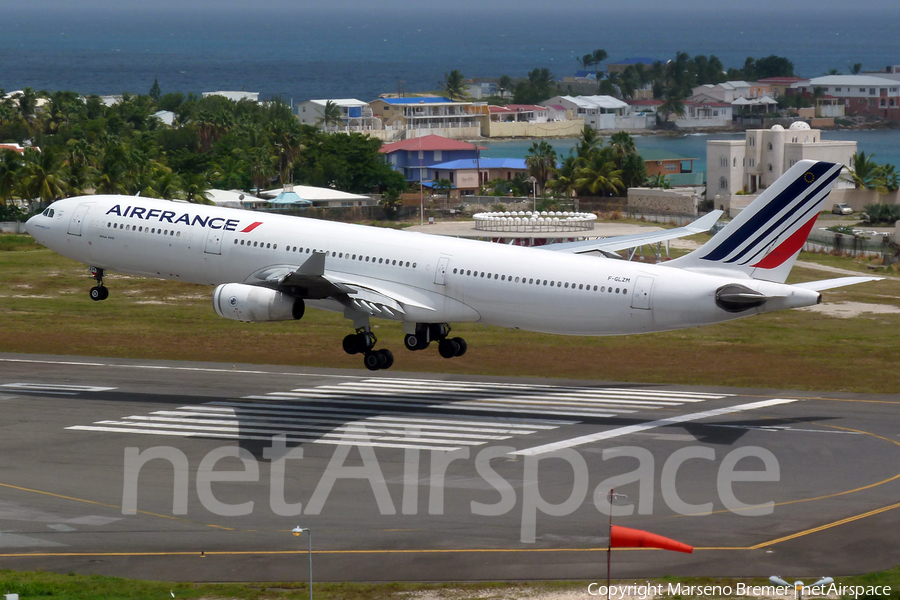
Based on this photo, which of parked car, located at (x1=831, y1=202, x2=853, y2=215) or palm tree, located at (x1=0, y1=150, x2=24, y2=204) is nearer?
palm tree, located at (x1=0, y1=150, x2=24, y2=204)

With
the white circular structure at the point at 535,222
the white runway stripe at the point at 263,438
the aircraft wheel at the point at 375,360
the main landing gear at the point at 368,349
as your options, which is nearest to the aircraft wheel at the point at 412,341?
the main landing gear at the point at 368,349

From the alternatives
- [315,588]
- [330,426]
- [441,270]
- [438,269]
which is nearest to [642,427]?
[441,270]

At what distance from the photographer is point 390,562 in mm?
33906

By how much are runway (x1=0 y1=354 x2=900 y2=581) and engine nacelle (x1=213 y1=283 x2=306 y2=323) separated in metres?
4.91

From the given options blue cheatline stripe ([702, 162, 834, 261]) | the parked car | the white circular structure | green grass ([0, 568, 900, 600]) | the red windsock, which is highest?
blue cheatline stripe ([702, 162, 834, 261])

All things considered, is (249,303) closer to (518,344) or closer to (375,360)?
(375,360)

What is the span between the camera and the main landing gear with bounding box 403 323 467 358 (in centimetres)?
5544

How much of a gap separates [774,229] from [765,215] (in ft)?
2.25

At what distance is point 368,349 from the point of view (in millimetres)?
54312

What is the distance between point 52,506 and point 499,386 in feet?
85.3

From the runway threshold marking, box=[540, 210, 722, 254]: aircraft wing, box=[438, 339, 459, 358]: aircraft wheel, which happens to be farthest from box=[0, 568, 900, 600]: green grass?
box=[540, 210, 722, 254]: aircraft wing

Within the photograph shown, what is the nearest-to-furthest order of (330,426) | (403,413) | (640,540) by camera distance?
(640,540) → (330,426) → (403,413)

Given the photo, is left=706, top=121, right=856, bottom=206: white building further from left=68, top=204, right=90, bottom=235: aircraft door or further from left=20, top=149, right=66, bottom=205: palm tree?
left=68, top=204, right=90, bottom=235: aircraft door

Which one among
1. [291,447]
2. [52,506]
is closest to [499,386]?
[291,447]
